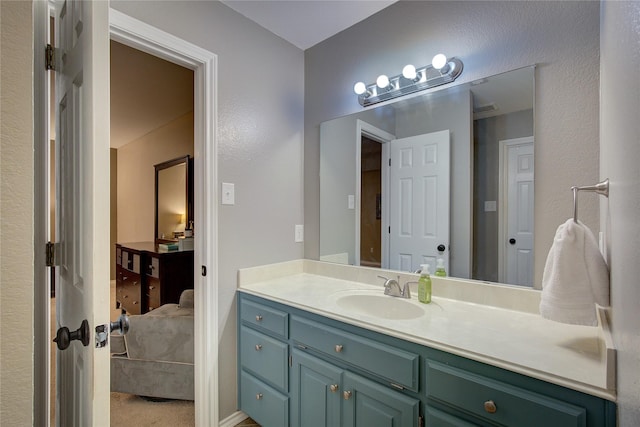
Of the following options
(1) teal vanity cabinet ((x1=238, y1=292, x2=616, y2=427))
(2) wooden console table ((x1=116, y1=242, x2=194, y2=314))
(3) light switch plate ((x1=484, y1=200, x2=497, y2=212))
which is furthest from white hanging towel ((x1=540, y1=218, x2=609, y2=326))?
(2) wooden console table ((x1=116, y1=242, x2=194, y2=314))

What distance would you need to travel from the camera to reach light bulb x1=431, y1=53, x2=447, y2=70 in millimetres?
1580

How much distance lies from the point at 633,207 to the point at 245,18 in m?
2.12

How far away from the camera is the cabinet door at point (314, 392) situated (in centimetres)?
135

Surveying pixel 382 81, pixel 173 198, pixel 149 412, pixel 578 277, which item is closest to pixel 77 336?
pixel 578 277

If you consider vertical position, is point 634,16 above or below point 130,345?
above

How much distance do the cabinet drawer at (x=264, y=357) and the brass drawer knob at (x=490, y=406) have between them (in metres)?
A: 0.92

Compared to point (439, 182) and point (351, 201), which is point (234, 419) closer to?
point (351, 201)

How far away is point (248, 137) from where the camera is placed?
6.35ft

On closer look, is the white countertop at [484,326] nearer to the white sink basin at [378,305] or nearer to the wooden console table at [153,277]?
the white sink basin at [378,305]

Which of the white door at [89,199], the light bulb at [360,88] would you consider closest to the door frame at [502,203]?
the light bulb at [360,88]

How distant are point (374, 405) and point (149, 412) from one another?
1.59 metres

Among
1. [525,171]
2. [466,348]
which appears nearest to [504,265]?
[525,171]

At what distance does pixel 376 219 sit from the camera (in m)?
1.96

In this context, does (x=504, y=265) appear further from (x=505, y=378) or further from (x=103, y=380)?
(x=103, y=380)
